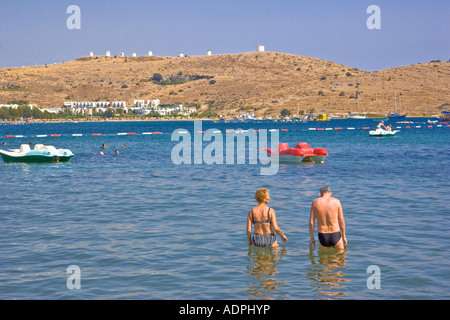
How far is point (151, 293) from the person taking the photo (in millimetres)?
11805

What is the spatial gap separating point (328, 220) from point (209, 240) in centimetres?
409

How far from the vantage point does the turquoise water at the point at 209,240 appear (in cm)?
1212

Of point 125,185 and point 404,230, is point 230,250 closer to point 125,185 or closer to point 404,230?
point 404,230

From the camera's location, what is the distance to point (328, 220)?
Answer: 1361 centimetres

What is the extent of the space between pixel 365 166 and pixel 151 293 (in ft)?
98.9

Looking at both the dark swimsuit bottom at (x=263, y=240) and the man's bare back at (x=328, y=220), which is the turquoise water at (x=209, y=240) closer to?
the dark swimsuit bottom at (x=263, y=240)

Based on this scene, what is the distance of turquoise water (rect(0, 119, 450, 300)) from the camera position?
12117mm

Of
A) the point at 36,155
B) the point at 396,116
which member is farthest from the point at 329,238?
the point at 396,116

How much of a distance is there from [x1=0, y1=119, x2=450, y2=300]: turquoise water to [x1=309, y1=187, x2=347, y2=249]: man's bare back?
450mm

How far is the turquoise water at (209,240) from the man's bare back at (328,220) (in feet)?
1.48

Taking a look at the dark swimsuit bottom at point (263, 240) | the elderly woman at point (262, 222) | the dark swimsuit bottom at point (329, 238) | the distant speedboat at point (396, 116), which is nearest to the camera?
the elderly woman at point (262, 222)
